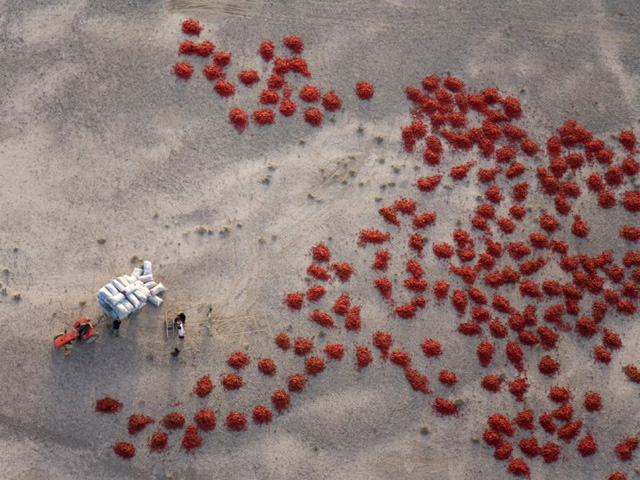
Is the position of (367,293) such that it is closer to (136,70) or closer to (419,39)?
(419,39)

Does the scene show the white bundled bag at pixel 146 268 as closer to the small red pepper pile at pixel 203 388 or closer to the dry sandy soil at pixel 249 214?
the dry sandy soil at pixel 249 214

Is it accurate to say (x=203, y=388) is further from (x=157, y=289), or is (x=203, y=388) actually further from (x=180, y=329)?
(x=157, y=289)

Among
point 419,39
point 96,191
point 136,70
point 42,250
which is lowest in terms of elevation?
point 42,250

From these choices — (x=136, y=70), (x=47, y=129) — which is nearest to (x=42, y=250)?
(x=47, y=129)

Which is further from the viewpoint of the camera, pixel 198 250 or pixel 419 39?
pixel 419 39

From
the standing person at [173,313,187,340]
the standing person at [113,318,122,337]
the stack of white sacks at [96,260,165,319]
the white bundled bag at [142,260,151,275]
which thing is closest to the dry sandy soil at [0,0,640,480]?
the standing person at [113,318,122,337]

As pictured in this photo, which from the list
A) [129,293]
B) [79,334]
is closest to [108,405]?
[79,334]
